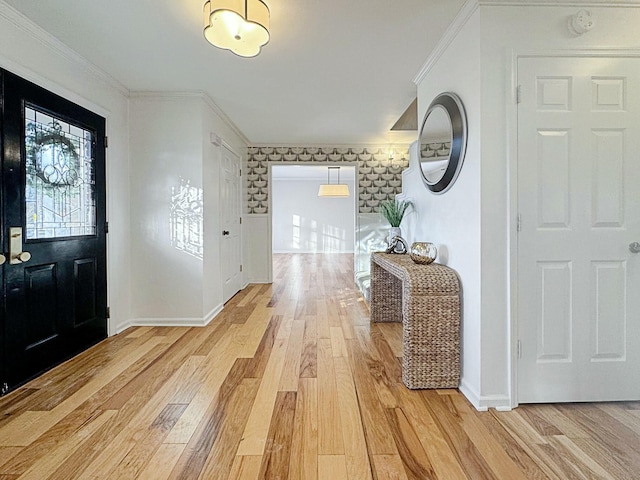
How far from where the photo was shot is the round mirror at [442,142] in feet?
7.15

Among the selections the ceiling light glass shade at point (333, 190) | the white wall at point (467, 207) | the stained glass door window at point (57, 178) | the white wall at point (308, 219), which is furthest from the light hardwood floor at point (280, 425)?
the white wall at point (308, 219)

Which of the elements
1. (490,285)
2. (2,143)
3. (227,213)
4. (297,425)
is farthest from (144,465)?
(227,213)

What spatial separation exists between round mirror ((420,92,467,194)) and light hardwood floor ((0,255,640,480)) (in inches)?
55.6

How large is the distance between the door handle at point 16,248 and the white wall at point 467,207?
2843 mm

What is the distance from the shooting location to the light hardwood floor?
147 centimetres

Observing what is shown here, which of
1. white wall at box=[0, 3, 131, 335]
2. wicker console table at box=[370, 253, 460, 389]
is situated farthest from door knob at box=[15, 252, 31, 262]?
wicker console table at box=[370, 253, 460, 389]

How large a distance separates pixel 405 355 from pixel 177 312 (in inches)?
96.7

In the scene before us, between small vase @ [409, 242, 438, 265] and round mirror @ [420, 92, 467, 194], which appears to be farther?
small vase @ [409, 242, 438, 265]

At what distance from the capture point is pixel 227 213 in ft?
15.3

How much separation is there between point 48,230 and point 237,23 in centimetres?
201

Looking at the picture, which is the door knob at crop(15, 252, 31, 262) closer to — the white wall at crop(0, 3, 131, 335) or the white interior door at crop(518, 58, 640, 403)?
the white wall at crop(0, 3, 131, 335)

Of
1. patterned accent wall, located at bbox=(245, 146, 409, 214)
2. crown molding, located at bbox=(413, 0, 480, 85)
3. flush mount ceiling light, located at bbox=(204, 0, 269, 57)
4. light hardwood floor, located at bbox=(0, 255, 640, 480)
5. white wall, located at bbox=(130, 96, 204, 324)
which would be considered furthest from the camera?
patterned accent wall, located at bbox=(245, 146, 409, 214)

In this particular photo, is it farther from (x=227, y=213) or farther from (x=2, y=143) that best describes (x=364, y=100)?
(x=2, y=143)

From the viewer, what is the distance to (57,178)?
262 cm
